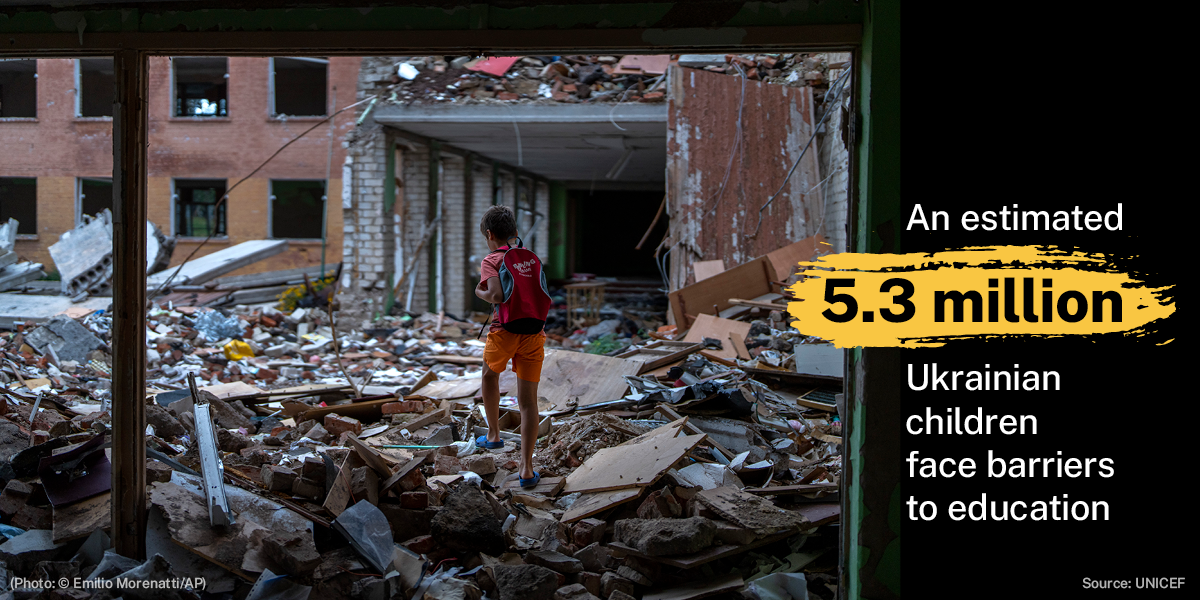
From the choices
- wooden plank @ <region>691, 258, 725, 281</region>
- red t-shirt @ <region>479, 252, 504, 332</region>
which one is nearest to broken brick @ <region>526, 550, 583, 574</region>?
red t-shirt @ <region>479, 252, 504, 332</region>

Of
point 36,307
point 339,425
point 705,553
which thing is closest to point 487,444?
point 339,425

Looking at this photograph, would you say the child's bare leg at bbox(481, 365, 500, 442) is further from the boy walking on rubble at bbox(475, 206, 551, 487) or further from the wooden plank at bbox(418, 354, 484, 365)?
the wooden plank at bbox(418, 354, 484, 365)

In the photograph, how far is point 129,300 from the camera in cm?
306

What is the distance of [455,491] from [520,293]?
111cm

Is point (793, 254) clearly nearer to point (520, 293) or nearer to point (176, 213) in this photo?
point (520, 293)

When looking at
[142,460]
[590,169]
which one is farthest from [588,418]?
[590,169]

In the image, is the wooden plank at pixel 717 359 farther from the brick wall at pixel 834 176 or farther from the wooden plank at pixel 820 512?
the wooden plank at pixel 820 512

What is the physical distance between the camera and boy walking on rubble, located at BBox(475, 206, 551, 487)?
418 centimetres

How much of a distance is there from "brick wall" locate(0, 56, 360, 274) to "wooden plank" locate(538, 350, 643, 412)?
1213 cm

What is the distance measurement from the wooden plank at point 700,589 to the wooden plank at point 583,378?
9.06ft

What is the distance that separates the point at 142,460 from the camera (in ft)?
10.4

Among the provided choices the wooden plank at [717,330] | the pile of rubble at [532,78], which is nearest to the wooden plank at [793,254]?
the wooden plank at [717,330]

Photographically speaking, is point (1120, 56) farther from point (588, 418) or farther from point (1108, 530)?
point (588, 418)

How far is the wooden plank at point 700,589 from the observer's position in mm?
3051
